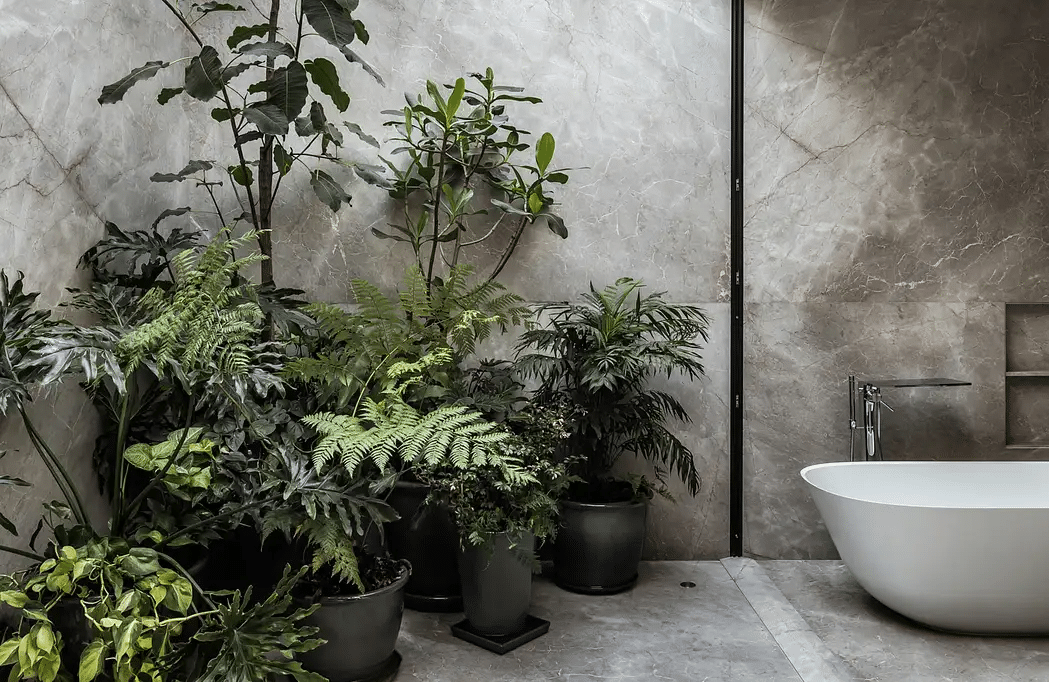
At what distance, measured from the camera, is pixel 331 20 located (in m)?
2.05

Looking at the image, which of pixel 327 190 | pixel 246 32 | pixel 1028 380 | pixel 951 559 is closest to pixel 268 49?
pixel 246 32

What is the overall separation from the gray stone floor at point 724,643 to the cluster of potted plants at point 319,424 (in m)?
0.09

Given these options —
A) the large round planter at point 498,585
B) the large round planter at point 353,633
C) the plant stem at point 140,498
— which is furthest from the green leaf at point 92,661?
the large round planter at point 498,585

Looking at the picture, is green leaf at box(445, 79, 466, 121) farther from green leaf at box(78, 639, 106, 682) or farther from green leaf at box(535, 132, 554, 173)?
green leaf at box(78, 639, 106, 682)

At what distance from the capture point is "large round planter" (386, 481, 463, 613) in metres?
2.38

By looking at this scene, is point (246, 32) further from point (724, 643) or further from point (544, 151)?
point (724, 643)

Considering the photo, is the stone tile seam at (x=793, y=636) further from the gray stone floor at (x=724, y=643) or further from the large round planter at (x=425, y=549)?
the large round planter at (x=425, y=549)

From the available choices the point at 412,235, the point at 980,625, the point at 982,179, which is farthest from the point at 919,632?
the point at 412,235

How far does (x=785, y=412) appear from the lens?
9.46 feet

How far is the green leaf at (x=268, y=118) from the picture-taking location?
202cm

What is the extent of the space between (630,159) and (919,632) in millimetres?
1814

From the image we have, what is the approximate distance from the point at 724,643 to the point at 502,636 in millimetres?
644

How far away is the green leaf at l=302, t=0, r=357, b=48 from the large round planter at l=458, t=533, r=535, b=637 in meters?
1.41

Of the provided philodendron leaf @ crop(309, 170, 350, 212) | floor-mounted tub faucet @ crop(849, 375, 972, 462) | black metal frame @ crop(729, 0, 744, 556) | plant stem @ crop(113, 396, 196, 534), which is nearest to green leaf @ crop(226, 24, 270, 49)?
philodendron leaf @ crop(309, 170, 350, 212)
